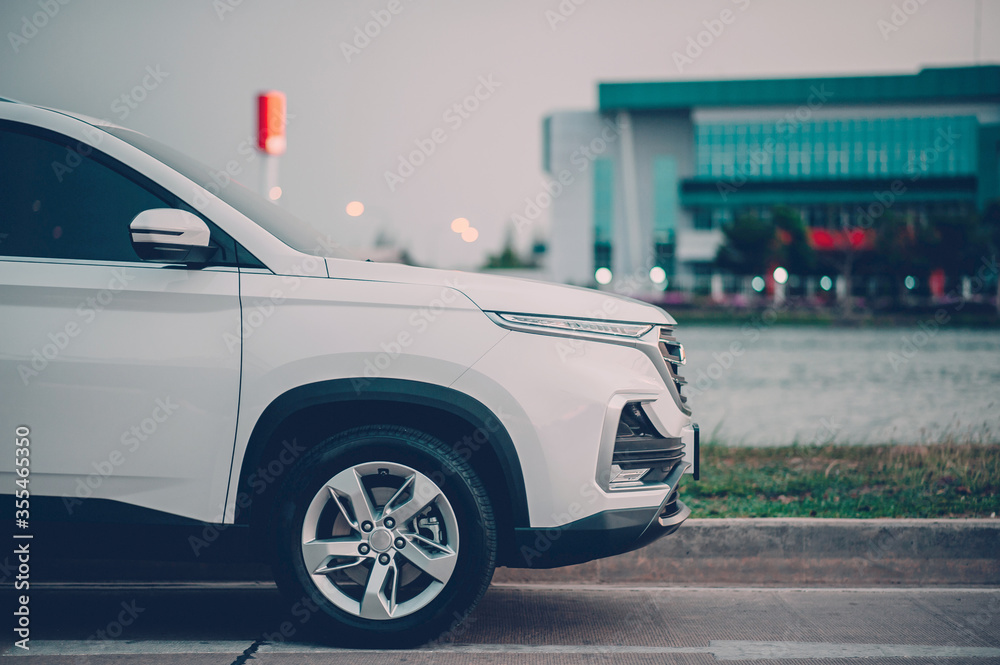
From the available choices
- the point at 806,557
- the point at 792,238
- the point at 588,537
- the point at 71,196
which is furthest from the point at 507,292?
A: the point at 792,238

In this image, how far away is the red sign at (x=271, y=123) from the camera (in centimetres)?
766

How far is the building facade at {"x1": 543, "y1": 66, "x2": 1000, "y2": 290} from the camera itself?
65875mm

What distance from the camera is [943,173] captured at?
6612cm

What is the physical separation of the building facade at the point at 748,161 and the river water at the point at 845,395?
4636 centimetres

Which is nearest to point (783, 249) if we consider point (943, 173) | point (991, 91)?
point (943, 173)

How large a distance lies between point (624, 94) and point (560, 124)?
257 inches

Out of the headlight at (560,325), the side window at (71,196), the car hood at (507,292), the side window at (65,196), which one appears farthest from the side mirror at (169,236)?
the headlight at (560,325)

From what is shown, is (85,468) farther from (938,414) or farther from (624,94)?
(624,94)

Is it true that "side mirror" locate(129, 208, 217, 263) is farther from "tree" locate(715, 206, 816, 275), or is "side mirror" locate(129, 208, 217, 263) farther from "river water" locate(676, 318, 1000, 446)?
"tree" locate(715, 206, 816, 275)

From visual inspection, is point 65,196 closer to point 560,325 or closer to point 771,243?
point 560,325

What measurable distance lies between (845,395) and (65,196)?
40.1ft

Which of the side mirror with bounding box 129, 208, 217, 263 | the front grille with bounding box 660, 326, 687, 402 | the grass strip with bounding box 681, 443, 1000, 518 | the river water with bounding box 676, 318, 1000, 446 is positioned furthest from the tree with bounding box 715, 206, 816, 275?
the side mirror with bounding box 129, 208, 217, 263

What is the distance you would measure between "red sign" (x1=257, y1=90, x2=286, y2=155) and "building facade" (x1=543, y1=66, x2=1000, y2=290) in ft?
204

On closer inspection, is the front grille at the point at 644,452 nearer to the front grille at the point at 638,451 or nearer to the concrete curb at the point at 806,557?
the front grille at the point at 638,451
